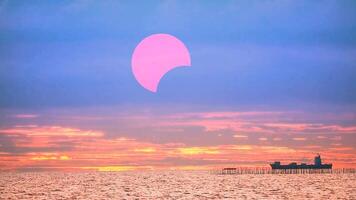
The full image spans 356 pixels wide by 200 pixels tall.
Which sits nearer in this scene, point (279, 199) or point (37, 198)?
point (279, 199)

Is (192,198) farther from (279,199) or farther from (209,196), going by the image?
(279,199)

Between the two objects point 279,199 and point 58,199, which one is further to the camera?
point 58,199

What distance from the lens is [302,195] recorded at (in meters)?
107

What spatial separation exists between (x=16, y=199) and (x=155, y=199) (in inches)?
930

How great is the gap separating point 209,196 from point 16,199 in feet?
106

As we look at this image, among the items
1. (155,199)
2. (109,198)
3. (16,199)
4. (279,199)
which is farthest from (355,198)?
(16,199)

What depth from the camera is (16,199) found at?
106312 millimetres

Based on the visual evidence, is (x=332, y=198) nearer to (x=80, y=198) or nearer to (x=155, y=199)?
(x=155, y=199)

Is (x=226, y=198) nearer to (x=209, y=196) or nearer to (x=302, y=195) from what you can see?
(x=209, y=196)

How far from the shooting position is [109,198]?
106125 mm

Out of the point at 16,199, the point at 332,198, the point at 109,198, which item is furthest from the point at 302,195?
the point at 16,199

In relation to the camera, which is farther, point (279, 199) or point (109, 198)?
point (109, 198)

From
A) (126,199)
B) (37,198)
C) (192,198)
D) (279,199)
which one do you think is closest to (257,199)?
(279,199)

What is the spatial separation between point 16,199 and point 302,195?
4775 centimetres
